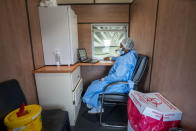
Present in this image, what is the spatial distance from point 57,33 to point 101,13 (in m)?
1.25

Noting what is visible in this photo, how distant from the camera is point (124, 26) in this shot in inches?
90.0

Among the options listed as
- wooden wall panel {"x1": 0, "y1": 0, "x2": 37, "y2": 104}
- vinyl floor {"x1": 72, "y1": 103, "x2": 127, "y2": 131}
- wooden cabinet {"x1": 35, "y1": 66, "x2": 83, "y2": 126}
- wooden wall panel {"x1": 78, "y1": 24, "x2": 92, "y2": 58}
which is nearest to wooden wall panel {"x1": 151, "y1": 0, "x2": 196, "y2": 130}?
vinyl floor {"x1": 72, "y1": 103, "x2": 127, "y2": 131}

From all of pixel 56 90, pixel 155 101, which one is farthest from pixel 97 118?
pixel 155 101

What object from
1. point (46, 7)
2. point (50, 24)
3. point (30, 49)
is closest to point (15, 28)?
point (30, 49)

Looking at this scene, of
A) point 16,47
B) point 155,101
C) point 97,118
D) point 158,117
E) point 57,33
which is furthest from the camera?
point 97,118

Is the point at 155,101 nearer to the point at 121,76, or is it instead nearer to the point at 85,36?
the point at 121,76

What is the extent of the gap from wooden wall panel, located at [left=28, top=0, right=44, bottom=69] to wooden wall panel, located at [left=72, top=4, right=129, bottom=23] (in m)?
0.95

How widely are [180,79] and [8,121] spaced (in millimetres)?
1373

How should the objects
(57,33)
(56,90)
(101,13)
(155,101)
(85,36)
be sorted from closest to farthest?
1. (155,101)
2. (56,90)
3. (57,33)
4. (101,13)
5. (85,36)

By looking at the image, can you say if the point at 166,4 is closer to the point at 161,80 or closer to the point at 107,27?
the point at 161,80

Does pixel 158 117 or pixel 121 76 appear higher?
pixel 121 76

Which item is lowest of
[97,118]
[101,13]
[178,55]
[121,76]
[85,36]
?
[97,118]

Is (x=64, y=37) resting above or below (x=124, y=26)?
below

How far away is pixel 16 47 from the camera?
1.03 metres
